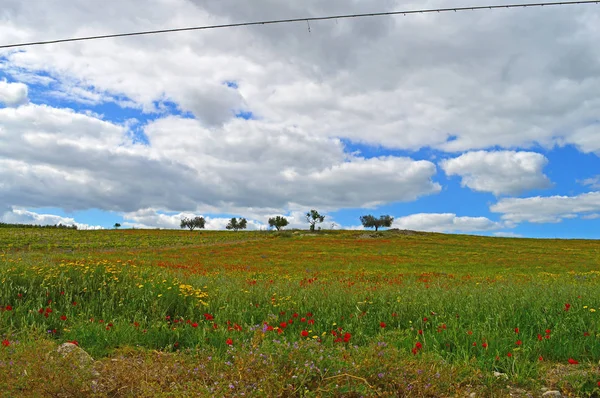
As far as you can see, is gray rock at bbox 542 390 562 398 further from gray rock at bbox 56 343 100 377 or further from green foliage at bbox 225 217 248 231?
green foliage at bbox 225 217 248 231

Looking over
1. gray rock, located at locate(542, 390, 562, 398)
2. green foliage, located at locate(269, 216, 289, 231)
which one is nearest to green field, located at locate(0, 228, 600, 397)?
gray rock, located at locate(542, 390, 562, 398)

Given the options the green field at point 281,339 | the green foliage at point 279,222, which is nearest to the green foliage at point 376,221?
the green foliage at point 279,222

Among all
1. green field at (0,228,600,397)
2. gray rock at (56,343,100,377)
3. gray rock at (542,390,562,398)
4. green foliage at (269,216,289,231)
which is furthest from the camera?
green foliage at (269,216,289,231)

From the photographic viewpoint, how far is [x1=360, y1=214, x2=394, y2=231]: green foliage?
117375mm

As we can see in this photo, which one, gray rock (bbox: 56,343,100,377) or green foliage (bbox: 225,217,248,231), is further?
green foliage (bbox: 225,217,248,231)

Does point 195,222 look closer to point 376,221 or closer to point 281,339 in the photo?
point 376,221

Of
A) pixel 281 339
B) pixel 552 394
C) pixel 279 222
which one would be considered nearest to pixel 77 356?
pixel 281 339

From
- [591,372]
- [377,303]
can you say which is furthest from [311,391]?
[377,303]

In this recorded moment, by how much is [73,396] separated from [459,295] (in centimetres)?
898

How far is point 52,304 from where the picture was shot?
29.2 ft

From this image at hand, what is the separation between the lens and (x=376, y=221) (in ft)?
388

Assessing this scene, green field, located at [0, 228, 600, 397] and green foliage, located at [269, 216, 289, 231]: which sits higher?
green foliage, located at [269, 216, 289, 231]

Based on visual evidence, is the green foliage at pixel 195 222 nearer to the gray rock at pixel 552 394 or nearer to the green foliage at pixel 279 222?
the green foliage at pixel 279 222

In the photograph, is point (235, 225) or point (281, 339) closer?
point (281, 339)
